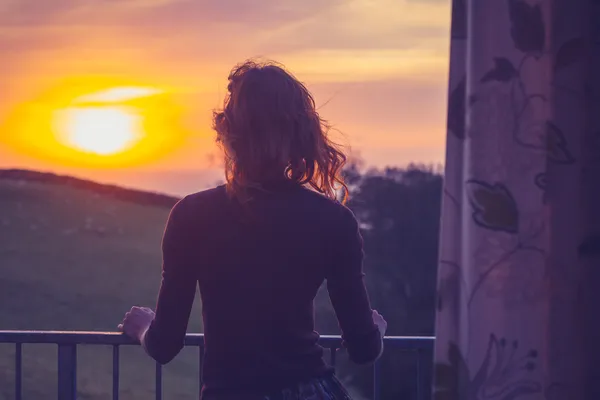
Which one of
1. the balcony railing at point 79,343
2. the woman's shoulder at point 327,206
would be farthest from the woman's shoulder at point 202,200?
the balcony railing at point 79,343

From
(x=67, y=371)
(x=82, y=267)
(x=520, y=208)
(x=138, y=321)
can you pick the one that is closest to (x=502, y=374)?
(x=520, y=208)

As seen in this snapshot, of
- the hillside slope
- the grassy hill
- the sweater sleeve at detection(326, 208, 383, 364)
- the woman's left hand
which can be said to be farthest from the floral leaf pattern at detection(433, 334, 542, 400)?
the hillside slope

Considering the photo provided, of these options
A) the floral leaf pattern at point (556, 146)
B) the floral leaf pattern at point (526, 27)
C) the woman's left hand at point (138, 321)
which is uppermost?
the floral leaf pattern at point (526, 27)

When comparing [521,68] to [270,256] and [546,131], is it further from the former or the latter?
[270,256]

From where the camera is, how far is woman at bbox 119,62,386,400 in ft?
5.43

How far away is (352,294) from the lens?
1.77 meters

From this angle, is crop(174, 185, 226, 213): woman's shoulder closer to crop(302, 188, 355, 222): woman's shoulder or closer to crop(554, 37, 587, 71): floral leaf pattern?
crop(302, 188, 355, 222): woman's shoulder

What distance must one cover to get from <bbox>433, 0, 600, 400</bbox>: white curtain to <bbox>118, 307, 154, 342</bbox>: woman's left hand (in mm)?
821

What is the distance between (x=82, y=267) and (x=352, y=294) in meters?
30.0

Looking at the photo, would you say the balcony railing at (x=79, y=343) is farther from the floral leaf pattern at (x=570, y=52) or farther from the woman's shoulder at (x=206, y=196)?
the floral leaf pattern at (x=570, y=52)

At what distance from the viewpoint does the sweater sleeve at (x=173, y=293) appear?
1.69 meters

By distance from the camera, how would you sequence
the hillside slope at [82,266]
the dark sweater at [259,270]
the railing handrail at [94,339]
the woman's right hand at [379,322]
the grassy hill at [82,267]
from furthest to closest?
the hillside slope at [82,266], the grassy hill at [82,267], the railing handrail at [94,339], the woman's right hand at [379,322], the dark sweater at [259,270]

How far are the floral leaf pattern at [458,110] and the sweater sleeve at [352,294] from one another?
33 cm

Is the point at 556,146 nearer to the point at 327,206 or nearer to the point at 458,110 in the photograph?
the point at 458,110
